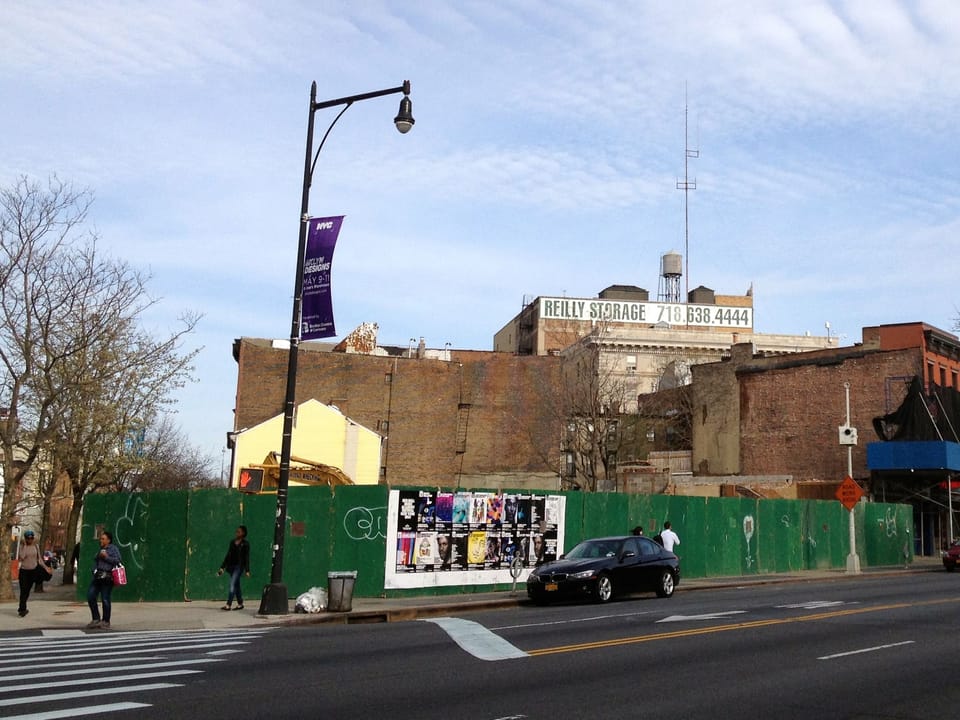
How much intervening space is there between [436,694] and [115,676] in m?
4.03

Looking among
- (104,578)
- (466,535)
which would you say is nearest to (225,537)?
(104,578)

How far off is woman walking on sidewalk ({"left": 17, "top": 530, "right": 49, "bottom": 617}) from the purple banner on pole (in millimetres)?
7078

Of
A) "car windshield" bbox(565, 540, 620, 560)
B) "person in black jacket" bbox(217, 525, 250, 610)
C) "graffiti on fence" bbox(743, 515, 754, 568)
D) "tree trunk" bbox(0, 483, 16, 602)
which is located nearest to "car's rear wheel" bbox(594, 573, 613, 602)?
"car windshield" bbox(565, 540, 620, 560)

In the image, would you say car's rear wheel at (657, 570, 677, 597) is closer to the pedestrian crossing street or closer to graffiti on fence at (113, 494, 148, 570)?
the pedestrian crossing street

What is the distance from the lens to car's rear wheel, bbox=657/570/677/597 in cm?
2444

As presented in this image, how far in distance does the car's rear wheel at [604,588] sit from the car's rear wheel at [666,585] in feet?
6.97

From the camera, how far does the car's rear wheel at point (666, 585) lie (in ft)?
80.2

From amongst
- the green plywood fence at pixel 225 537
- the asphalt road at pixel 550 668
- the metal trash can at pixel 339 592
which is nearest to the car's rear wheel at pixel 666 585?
the asphalt road at pixel 550 668

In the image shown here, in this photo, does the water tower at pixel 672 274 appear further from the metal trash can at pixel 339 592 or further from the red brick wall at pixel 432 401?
the metal trash can at pixel 339 592

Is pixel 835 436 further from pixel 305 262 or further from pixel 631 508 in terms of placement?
pixel 305 262

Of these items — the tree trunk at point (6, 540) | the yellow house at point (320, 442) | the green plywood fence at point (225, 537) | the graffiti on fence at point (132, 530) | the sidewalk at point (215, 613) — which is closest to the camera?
the sidewalk at point (215, 613)

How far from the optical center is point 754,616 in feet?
63.7

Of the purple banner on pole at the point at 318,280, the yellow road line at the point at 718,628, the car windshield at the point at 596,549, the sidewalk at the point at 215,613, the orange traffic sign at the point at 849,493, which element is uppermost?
the purple banner on pole at the point at 318,280

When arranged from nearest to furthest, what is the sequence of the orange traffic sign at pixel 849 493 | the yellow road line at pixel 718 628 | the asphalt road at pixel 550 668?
the asphalt road at pixel 550 668
the yellow road line at pixel 718 628
the orange traffic sign at pixel 849 493
